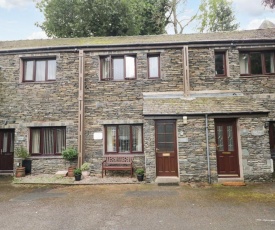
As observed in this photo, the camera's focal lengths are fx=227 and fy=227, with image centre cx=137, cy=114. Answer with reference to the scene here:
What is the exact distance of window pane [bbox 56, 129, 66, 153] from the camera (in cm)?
1160

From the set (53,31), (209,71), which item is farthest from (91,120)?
(53,31)

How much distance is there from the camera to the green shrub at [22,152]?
11.1m

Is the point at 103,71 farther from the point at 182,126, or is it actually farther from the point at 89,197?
the point at 89,197

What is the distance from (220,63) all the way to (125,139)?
621cm

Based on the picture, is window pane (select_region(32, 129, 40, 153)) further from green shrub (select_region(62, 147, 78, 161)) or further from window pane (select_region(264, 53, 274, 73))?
window pane (select_region(264, 53, 274, 73))

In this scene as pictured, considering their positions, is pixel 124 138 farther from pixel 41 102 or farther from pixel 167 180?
pixel 41 102

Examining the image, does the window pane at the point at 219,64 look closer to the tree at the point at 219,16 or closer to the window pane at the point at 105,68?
the window pane at the point at 105,68

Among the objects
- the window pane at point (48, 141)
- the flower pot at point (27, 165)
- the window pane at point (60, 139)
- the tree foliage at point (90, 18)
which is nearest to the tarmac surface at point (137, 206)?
the flower pot at point (27, 165)

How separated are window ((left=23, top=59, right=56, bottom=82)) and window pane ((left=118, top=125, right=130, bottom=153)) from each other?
453cm

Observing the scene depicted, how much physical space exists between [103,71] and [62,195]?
254 inches

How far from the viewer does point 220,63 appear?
11.7 meters

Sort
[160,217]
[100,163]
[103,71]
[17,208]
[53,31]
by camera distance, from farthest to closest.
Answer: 1. [53,31]
2. [103,71]
3. [100,163]
4. [17,208]
5. [160,217]

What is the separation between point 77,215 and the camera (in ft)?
19.9

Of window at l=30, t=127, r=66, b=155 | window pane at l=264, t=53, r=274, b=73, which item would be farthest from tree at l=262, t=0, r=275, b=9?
window at l=30, t=127, r=66, b=155
